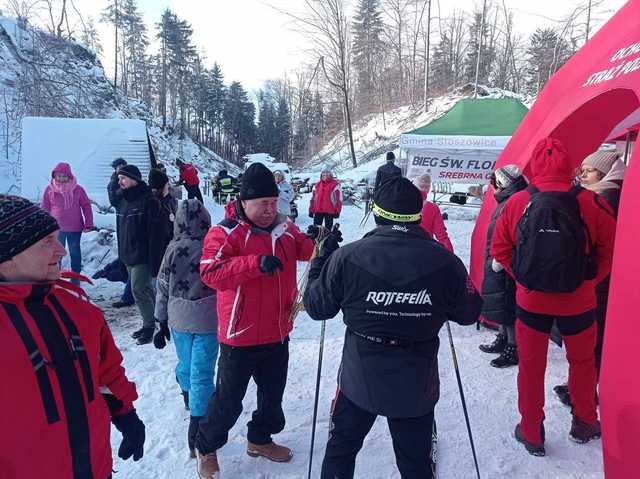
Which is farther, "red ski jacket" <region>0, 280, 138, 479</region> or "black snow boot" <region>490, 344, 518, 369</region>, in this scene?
"black snow boot" <region>490, 344, 518, 369</region>

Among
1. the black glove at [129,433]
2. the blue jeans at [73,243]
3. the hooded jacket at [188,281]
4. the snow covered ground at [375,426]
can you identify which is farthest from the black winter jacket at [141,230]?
the black glove at [129,433]

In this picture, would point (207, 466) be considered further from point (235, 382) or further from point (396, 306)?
point (396, 306)

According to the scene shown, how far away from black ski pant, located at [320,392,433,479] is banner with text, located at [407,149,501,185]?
33.4 feet

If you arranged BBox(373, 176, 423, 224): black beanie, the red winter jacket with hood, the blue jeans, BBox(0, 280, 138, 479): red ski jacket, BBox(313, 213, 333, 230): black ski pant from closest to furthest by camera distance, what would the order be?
BBox(0, 280, 138, 479): red ski jacket < BBox(373, 176, 423, 224): black beanie < the red winter jacket with hood < the blue jeans < BBox(313, 213, 333, 230): black ski pant

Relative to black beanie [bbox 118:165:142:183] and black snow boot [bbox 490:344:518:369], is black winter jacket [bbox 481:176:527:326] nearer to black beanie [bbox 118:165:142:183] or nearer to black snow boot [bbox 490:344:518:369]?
black snow boot [bbox 490:344:518:369]

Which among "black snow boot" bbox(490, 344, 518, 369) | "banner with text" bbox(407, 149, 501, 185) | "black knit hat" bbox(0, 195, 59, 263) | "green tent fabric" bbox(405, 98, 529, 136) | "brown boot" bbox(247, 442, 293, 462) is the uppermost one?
"green tent fabric" bbox(405, 98, 529, 136)

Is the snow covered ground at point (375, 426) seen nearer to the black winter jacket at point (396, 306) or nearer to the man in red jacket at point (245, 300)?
the man in red jacket at point (245, 300)

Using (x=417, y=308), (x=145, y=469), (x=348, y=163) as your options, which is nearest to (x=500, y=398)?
(x=417, y=308)

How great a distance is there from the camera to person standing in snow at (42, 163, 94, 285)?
20.4 ft

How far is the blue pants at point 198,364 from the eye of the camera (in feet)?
9.82

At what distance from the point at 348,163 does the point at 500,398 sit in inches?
1229

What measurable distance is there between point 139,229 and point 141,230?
0.02 metres

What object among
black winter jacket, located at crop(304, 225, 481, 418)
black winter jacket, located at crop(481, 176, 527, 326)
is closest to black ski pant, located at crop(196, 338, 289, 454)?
black winter jacket, located at crop(304, 225, 481, 418)

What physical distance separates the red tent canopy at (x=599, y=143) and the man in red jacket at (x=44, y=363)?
275 centimetres
